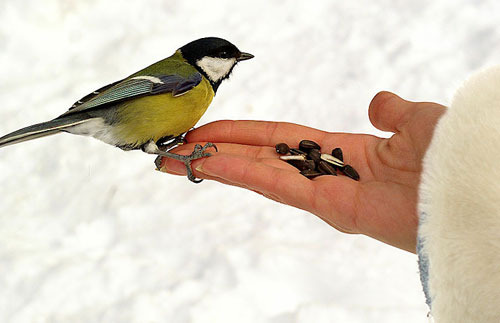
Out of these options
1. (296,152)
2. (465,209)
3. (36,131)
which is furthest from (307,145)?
(465,209)

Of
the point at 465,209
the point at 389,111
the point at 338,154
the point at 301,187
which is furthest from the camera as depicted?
the point at 338,154

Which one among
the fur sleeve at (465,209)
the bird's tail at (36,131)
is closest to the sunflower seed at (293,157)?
the bird's tail at (36,131)

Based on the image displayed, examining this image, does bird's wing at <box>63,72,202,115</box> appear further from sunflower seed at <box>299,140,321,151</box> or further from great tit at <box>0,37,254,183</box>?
sunflower seed at <box>299,140,321,151</box>

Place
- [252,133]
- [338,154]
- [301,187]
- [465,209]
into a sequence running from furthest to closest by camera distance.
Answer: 1. [252,133]
2. [338,154]
3. [301,187]
4. [465,209]

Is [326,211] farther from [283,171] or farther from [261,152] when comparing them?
[261,152]

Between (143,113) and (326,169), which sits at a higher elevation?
(143,113)

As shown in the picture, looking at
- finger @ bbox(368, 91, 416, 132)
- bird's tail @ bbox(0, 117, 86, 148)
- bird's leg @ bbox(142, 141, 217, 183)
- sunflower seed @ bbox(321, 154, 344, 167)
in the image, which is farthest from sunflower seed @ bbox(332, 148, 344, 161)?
bird's tail @ bbox(0, 117, 86, 148)

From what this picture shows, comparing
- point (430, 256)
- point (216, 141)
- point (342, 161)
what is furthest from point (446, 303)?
point (216, 141)

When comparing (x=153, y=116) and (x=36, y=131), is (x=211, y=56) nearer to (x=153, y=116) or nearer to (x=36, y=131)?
(x=153, y=116)
